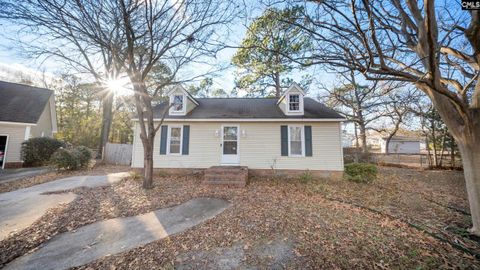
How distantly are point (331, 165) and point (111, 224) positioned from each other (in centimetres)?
901

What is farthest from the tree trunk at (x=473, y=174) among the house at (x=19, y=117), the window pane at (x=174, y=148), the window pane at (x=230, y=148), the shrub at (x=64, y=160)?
the house at (x=19, y=117)

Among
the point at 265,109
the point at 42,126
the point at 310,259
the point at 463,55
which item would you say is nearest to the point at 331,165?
the point at 265,109

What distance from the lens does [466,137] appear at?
3938 mm

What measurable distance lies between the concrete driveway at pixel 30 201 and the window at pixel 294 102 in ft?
30.1

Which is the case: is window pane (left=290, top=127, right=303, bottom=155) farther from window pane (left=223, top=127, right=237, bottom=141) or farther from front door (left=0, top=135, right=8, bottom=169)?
front door (left=0, top=135, right=8, bottom=169)

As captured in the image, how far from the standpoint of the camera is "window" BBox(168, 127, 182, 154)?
9836 millimetres

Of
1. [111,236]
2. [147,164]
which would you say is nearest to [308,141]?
[147,164]

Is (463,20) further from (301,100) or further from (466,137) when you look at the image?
(301,100)

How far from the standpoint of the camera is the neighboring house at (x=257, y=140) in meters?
9.27

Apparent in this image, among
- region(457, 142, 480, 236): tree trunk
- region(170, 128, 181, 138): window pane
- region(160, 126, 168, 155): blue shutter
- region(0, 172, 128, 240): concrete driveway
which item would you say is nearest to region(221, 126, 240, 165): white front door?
region(170, 128, 181, 138): window pane

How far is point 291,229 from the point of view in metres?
4.09

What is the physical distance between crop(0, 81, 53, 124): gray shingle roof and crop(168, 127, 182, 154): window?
33.0ft

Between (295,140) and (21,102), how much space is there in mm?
18814

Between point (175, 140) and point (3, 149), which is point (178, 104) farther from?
point (3, 149)
